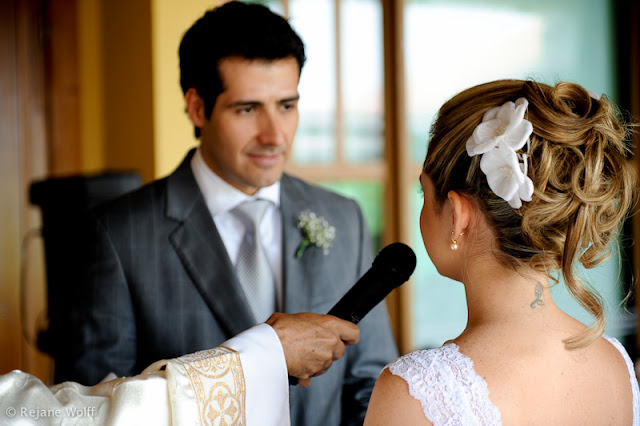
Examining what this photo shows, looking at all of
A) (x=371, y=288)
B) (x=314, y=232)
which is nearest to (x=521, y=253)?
(x=371, y=288)

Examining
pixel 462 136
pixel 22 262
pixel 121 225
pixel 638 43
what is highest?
pixel 638 43

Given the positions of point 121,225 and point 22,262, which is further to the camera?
point 22,262

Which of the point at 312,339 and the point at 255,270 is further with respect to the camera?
the point at 255,270

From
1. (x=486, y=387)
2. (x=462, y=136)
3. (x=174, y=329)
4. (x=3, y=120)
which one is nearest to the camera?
(x=486, y=387)

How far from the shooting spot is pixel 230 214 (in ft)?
6.23

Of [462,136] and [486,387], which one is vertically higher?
[462,136]

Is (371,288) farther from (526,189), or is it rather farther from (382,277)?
(526,189)

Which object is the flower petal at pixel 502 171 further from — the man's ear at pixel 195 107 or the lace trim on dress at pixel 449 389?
the man's ear at pixel 195 107

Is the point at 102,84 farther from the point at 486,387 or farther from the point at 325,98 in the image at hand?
the point at 486,387

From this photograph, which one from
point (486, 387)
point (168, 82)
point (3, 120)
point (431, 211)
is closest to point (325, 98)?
point (168, 82)

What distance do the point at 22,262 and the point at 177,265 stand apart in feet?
8.50

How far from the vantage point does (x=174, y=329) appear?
1.77 metres

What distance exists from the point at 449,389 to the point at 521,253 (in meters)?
0.29

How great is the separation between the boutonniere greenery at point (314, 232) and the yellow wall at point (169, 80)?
4.56ft
